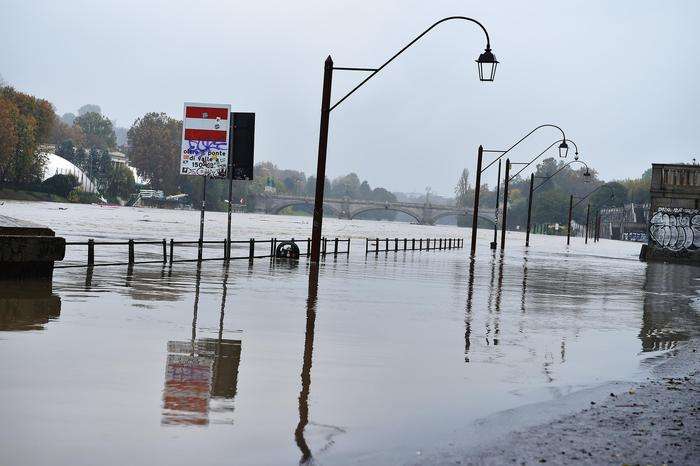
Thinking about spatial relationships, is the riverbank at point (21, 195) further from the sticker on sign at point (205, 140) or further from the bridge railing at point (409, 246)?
the sticker on sign at point (205, 140)

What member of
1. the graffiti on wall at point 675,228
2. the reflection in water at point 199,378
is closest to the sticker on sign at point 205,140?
the reflection in water at point 199,378

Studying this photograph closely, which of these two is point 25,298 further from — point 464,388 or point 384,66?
point 384,66

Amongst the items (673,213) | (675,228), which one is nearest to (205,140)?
(673,213)

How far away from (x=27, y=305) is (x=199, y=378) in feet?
22.6

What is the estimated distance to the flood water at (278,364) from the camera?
23.6ft

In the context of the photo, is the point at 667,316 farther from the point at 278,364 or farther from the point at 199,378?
the point at 199,378

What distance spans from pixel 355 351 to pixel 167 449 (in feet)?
19.3

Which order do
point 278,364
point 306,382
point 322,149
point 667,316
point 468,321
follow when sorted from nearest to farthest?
point 306,382 < point 278,364 < point 468,321 < point 667,316 < point 322,149

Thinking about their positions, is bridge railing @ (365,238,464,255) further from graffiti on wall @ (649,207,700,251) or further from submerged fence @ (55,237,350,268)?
graffiti on wall @ (649,207,700,251)

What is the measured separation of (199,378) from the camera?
383 inches

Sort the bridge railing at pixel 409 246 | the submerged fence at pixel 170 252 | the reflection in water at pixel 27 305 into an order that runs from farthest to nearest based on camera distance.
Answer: the bridge railing at pixel 409 246 < the submerged fence at pixel 170 252 < the reflection in water at pixel 27 305

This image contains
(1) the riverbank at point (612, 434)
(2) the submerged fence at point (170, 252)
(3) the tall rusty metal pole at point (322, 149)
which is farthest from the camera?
(3) the tall rusty metal pole at point (322, 149)

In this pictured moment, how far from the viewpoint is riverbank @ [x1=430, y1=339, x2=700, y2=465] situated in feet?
22.7

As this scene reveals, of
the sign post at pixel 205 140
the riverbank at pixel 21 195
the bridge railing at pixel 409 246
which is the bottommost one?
the bridge railing at pixel 409 246
